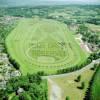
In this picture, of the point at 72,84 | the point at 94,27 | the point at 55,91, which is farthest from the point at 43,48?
the point at 94,27

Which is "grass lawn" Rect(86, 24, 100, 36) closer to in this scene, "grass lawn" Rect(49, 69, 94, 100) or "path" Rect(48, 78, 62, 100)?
"grass lawn" Rect(49, 69, 94, 100)

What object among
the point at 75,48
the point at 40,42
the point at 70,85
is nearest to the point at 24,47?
the point at 40,42

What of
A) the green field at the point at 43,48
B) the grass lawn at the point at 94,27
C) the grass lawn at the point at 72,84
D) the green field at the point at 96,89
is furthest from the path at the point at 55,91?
the grass lawn at the point at 94,27

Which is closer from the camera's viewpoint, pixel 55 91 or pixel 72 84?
pixel 55 91

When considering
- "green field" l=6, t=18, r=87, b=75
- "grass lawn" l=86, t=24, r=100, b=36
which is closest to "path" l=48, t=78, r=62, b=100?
"green field" l=6, t=18, r=87, b=75

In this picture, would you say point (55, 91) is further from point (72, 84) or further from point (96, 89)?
point (96, 89)

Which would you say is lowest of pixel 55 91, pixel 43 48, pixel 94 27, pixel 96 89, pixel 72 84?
pixel 55 91

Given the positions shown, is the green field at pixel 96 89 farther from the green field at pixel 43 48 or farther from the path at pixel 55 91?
the green field at pixel 43 48

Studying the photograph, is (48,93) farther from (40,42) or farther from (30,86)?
(40,42)
